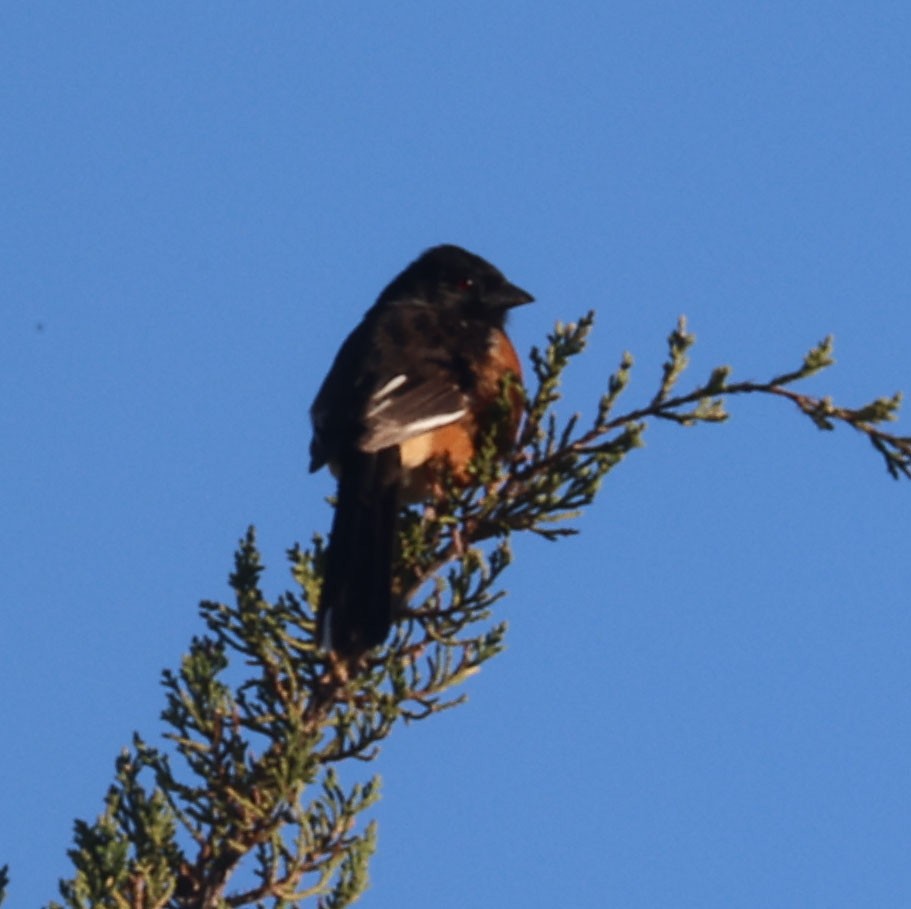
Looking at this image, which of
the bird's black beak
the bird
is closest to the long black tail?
the bird

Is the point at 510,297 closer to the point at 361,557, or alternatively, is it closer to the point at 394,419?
the point at 394,419

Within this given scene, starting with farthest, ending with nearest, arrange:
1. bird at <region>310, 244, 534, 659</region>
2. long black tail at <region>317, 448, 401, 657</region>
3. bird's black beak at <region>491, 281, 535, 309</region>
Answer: bird's black beak at <region>491, 281, 535, 309</region> → bird at <region>310, 244, 534, 659</region> → long black tail at <region>317, 448, 401, 657</region>

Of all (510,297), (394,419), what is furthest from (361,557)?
(510,297)

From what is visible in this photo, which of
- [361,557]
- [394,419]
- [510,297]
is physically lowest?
[361,557]

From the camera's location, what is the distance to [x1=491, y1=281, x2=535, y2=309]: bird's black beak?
6.09 metres

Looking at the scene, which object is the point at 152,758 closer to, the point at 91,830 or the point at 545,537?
the point at 91,830

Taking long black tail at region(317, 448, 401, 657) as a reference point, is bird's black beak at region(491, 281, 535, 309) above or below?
above

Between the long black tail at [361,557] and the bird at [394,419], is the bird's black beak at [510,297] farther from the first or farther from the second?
the long black tail at [361,557]

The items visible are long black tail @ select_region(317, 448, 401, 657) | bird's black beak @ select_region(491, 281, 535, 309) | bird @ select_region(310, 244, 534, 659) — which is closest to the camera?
long black tail @ select_region(317, 448, 401, 657)

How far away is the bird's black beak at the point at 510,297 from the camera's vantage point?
240 inches

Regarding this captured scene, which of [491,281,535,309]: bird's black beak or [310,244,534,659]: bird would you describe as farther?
[491,281,535,309]: bird's black beak

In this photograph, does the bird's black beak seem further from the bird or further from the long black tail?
the long black tail

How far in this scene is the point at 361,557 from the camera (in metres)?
4.25

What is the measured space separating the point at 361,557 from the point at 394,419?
30.6 inches
